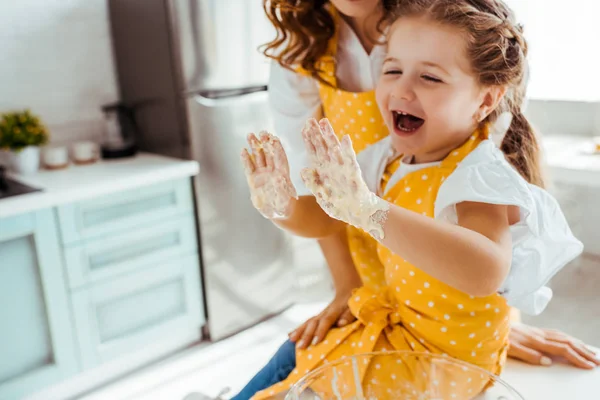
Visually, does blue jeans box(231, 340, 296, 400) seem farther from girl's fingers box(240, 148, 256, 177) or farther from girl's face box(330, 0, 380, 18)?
girl's face box(330, 0, 380, 18)

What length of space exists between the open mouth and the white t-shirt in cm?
8

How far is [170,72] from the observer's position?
2076 mm

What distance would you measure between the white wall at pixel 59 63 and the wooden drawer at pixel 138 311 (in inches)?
27.8

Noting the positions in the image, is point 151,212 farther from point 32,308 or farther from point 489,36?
point 489,36

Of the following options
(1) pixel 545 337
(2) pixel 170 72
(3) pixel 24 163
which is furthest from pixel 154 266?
(1) pixel 545 337

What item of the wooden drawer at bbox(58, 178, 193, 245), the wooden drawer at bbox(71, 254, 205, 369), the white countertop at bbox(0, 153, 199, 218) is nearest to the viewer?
the white countertop at bbox(0, 153, 199, 218)

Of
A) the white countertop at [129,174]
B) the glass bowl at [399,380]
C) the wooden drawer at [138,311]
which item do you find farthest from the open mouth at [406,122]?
the wooden drawer at [138,311]

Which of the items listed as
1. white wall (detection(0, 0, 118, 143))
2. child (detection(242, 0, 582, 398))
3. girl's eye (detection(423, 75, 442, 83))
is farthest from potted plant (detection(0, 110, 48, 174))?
girl's eye (detection(423, 75, 442, 83))

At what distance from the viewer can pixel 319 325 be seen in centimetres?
107

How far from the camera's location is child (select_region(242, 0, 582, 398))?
71 cm

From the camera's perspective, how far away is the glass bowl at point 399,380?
2.41 feet

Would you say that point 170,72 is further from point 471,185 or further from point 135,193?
point 471,185

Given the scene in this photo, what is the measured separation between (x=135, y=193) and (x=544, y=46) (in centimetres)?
148

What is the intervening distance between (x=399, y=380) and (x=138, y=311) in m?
1.49
